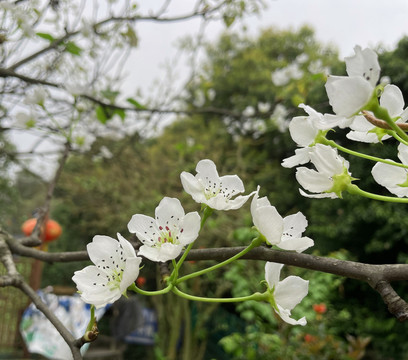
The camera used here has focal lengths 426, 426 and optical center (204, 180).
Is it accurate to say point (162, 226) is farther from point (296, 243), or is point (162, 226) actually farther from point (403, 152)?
point (403, 152)

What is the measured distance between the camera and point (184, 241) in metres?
0.41

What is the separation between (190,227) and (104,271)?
4.1 inches

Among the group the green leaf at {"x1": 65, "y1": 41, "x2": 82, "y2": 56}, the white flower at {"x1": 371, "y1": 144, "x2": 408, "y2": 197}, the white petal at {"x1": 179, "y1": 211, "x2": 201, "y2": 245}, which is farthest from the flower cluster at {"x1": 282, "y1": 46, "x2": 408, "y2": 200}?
the green leaf at {"x1": 65, "y1": 41, "x2": 82, "y2": 56}

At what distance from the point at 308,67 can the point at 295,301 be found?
7.89 metres

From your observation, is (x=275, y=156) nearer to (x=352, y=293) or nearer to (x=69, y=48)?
(x=352, y=293)

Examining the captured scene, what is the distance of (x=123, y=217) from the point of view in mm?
4211

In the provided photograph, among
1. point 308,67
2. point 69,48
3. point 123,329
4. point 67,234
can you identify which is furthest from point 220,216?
point 308,67

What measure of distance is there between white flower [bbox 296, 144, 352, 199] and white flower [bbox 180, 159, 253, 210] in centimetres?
6

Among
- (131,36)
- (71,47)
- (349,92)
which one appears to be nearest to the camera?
(349,92)

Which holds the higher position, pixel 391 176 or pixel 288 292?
pixel 391 176

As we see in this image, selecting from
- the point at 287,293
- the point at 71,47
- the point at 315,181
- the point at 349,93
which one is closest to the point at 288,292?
the point at 287,293

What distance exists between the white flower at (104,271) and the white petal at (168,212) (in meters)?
0.06

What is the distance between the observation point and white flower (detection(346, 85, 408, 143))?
40cm

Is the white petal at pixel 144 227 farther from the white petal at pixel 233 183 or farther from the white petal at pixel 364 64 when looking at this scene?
the white petal at pixel 364 64
